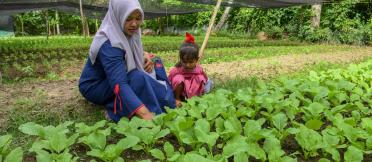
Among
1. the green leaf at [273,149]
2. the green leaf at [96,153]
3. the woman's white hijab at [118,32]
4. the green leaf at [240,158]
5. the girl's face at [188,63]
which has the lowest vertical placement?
the green leaf at [96,153]

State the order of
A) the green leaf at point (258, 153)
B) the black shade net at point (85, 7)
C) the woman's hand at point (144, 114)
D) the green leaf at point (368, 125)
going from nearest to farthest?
the green leaf at point (258, 153), the green leaf at point (368, 125), the woman's hand at point (144, 114), the black shade net at point (85, 7)

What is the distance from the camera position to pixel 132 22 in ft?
10.4

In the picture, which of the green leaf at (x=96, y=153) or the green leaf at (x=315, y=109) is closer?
the green leaf at (x=96, y=153)

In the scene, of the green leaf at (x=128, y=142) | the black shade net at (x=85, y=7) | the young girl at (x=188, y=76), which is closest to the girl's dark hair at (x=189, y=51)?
the young girl at (x=188, y=76)

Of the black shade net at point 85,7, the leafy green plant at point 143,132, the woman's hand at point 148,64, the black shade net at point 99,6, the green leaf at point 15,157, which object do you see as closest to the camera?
the green leaf at point 15,157

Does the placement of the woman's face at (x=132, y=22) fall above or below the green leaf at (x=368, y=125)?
above

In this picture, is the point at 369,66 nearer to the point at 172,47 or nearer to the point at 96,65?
the point at 96,65

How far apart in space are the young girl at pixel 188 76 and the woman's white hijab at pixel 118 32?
0.68 metres

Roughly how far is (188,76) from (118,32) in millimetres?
1022

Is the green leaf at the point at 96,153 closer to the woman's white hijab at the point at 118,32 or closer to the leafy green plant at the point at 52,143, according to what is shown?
the leafy green plant at the point at 52,143

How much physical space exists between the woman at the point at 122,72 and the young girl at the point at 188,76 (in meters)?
0.43

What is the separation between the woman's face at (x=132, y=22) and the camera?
10.3 ft

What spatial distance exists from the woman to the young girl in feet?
1.42

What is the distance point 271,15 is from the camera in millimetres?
20219
